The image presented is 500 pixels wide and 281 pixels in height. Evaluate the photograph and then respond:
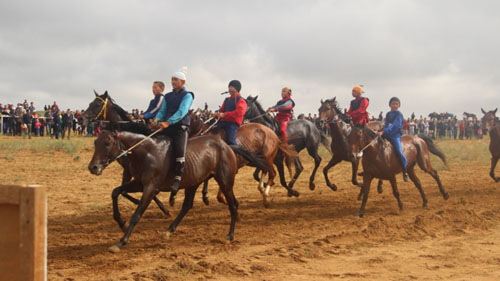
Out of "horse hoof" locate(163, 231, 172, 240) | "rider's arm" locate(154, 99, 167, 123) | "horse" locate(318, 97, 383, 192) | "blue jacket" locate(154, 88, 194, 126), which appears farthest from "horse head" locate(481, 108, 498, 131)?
"horse hoof" locate(163, 231, 172, 240)

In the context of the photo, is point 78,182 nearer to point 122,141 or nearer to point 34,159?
point 34,159

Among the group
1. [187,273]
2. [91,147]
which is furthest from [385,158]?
[91,147]

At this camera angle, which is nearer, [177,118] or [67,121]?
[177,118]

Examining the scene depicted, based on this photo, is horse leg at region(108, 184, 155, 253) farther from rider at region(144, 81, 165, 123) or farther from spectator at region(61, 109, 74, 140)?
spectator at region(61, 109, 74, 140)

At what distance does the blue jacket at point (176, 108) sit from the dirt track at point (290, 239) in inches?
77.8

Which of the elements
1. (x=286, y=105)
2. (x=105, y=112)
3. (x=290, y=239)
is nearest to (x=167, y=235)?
(x=290, y=239)

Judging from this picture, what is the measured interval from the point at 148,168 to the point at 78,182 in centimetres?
822

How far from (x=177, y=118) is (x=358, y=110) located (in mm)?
5592

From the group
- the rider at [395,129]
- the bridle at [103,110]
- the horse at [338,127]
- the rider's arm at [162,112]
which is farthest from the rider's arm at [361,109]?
the bridle at [103,110]

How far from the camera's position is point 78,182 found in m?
13.9

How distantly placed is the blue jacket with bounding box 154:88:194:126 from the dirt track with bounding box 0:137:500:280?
198 centimetres

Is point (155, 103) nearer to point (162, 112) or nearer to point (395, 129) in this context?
point (162, 112)

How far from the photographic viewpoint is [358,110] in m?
11.1

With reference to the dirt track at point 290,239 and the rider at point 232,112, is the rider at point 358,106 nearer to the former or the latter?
the dirt track at point 290,239
